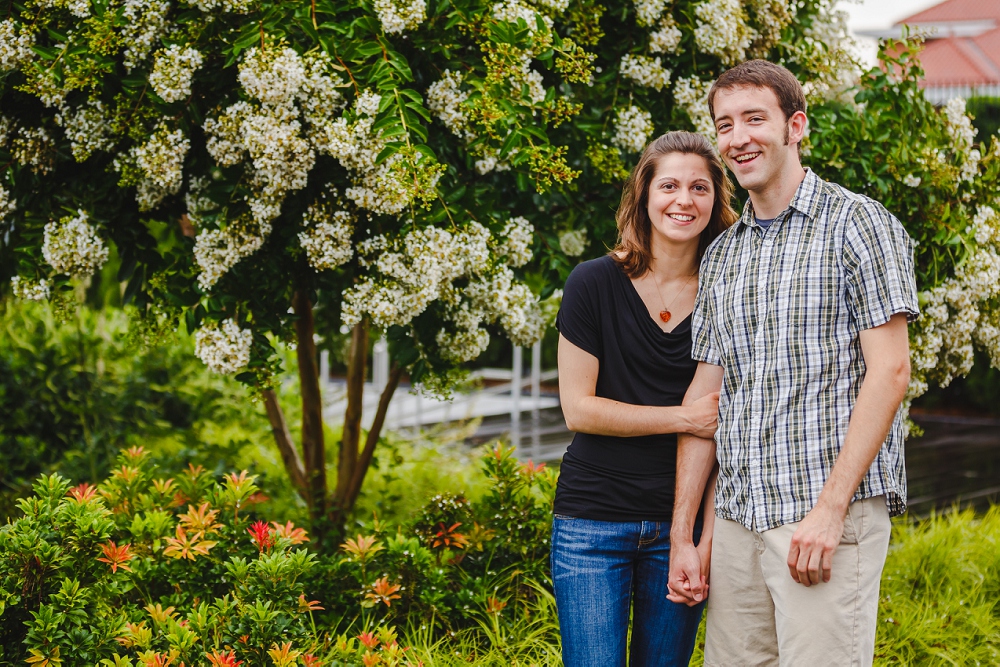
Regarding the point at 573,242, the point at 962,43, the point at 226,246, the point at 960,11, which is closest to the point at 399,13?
the point at 226,246

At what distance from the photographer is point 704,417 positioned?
197 cm

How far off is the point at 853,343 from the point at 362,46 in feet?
5.22

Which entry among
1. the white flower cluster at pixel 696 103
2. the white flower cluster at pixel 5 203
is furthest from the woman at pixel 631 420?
the white flower cluster at pixel 5 203

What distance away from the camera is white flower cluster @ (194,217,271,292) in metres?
2.70

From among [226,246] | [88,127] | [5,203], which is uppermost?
[88,127]

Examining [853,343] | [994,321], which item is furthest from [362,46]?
[994,321]

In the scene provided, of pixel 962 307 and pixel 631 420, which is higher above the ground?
pixel 962 307

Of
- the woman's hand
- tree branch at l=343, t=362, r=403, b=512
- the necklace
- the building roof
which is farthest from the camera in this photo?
the building roof

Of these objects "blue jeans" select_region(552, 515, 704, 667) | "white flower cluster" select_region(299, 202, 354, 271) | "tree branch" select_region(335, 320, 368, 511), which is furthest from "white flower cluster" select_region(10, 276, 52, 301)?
"blue jeans" select_region(552, 515, 704, 667)

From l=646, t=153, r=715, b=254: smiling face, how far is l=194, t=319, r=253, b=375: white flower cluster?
134 centimetres

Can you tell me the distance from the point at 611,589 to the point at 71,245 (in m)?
1.99

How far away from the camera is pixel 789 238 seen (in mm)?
1860

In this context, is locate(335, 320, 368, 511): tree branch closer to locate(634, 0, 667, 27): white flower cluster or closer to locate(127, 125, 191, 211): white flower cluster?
locate(127, 125, 191, 211): white flower cluster

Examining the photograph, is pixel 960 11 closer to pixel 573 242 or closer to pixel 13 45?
pixel 573 242
